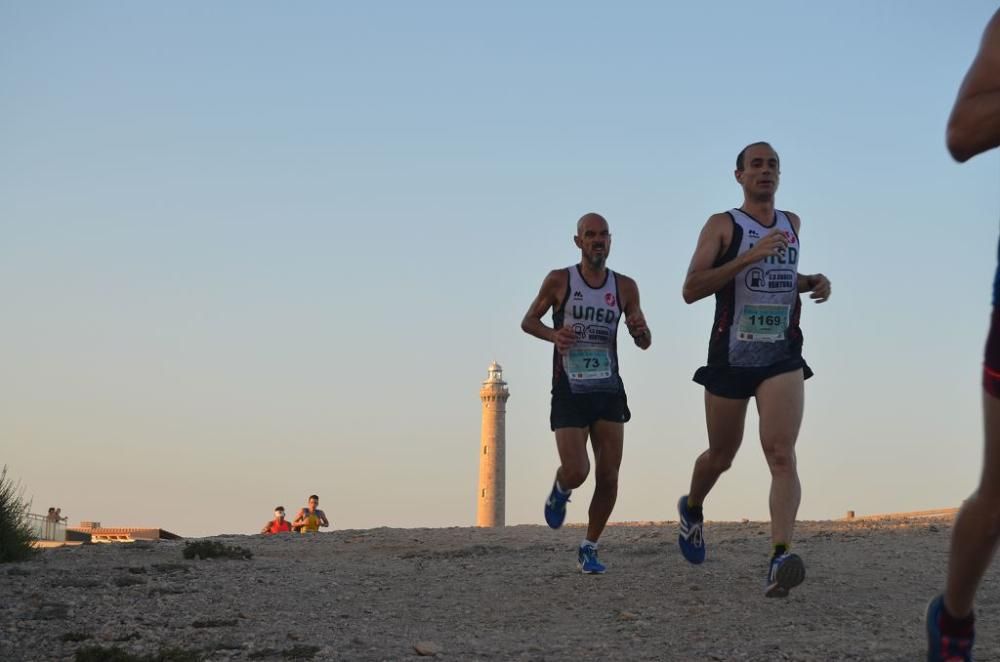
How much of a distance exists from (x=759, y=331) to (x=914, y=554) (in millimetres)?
3714

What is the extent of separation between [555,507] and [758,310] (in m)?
2.87

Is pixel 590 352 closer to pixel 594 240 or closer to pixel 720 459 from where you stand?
pixel 594 240

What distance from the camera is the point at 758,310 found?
779cm

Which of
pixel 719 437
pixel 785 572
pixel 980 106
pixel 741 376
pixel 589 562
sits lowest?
pixel 785 572

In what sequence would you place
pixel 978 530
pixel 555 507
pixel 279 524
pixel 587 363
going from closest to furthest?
pixel 978 530
pixel 587 363
pixel 555 507
pixel 279 524

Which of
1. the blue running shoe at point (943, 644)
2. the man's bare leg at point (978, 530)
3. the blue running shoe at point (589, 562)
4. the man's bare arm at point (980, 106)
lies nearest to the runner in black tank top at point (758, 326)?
the blue running shoe at point (589, 562)

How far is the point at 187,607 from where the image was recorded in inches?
308

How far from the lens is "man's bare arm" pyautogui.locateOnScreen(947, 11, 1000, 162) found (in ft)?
10.9

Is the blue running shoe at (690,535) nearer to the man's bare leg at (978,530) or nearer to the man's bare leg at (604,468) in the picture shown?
the man's bare leg at (604,468)

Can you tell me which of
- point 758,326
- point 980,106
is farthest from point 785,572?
point 980,106

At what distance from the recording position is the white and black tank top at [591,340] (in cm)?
912

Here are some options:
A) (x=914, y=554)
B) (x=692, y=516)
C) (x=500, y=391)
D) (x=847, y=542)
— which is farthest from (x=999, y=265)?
(x=500, y=391)

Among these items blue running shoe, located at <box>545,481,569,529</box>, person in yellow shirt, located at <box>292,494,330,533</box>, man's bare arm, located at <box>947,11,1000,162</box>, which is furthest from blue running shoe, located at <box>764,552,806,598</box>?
person in yellow shirt, located at <box>292,494,330,533</box>

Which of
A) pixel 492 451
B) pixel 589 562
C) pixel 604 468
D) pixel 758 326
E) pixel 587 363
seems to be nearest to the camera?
pixel 758 326
